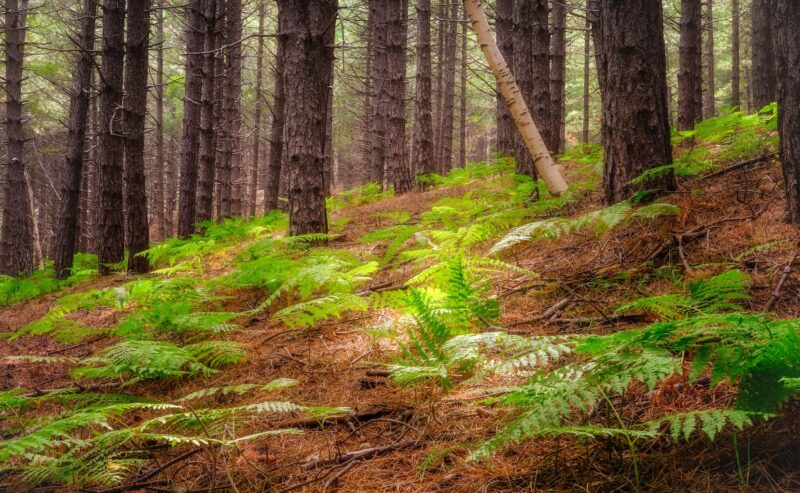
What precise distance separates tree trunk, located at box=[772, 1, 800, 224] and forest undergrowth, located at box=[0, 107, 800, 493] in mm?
315

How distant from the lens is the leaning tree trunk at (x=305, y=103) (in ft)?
19.2

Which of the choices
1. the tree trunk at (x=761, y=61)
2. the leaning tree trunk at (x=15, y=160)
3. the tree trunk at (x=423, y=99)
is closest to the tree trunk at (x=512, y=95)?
the tree trunk at (x=423, y=99)

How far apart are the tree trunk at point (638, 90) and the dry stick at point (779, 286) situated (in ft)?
4.95

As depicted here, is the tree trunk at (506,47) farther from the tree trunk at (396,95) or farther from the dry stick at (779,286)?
the dry stick at (779,286)

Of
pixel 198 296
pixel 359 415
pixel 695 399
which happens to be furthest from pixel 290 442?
pixel 198 296

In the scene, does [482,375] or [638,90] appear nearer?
[482,375]

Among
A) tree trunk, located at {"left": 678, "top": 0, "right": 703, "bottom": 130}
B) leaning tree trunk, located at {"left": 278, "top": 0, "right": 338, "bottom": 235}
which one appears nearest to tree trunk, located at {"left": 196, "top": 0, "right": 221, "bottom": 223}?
leaning tree trunk, located at {"left": 278, "top": 0, "right": 338, "bottom": 235}

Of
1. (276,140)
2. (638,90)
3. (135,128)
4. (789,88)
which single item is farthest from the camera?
(276,140)

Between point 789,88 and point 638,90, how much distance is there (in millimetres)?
1207

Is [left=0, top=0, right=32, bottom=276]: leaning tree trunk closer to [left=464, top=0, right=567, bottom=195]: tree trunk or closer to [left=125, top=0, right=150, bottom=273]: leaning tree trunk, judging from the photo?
[left=125, top=0, right=150, bottom=273]: leaning tree trunk

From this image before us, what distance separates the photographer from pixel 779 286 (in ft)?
7.38

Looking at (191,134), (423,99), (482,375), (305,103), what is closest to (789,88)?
(482,375)

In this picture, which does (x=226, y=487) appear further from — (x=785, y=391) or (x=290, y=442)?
(x=785, y=391)

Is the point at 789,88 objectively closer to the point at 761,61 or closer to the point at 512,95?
the point at 512,95
